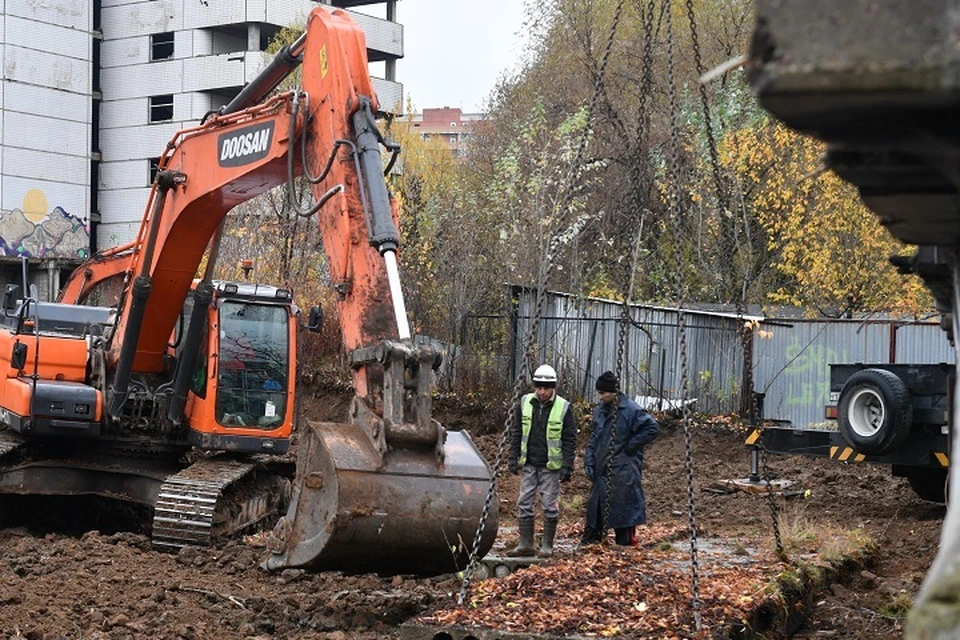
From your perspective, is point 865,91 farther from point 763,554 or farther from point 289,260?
point 289,260

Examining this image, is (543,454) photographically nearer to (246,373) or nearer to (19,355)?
(246,373)

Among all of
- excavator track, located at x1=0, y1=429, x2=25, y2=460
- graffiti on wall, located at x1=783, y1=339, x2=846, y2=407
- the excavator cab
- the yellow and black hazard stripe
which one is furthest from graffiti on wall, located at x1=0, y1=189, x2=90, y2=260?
the yellow and black hazard stripe

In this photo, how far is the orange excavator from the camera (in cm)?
906

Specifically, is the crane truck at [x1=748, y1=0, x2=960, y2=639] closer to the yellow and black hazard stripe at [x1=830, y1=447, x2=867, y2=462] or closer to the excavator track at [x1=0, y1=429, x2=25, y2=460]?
the excavator track at [x1=0, y1=429, x2=25, y2=460]

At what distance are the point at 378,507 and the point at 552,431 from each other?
2.85m

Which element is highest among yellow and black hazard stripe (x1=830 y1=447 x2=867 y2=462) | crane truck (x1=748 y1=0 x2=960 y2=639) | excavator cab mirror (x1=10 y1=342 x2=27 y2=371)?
crane truck (x1=748 y1=0 x2=960 y2=639)

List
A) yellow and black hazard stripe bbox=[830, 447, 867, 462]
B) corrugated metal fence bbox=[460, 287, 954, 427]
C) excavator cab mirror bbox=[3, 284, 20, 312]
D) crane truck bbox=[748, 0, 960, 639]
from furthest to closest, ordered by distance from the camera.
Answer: corrugated metal fence bbox=[460, 287, 954, 427], yellow and black hazard stripe bbox=[830, 447, 867, 462], excavator cab mirror bbox=[3, 284, 20, 312], crane truck bbox=[748, 0, 960, 639]

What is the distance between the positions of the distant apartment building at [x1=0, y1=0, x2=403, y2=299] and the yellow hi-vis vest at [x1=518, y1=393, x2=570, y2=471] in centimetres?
4167

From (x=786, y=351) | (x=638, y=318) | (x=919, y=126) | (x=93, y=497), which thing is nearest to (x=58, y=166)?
(x=638, y=318)

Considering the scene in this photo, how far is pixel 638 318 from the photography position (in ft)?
84.8

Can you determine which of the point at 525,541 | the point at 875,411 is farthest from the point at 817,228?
the point at 525,541

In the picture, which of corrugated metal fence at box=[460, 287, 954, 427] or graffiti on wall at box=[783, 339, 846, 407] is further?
graffiti on wall at box=[783, 339, 846, 407]

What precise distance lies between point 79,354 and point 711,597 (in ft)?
26.2

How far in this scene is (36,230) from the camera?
53469mm
